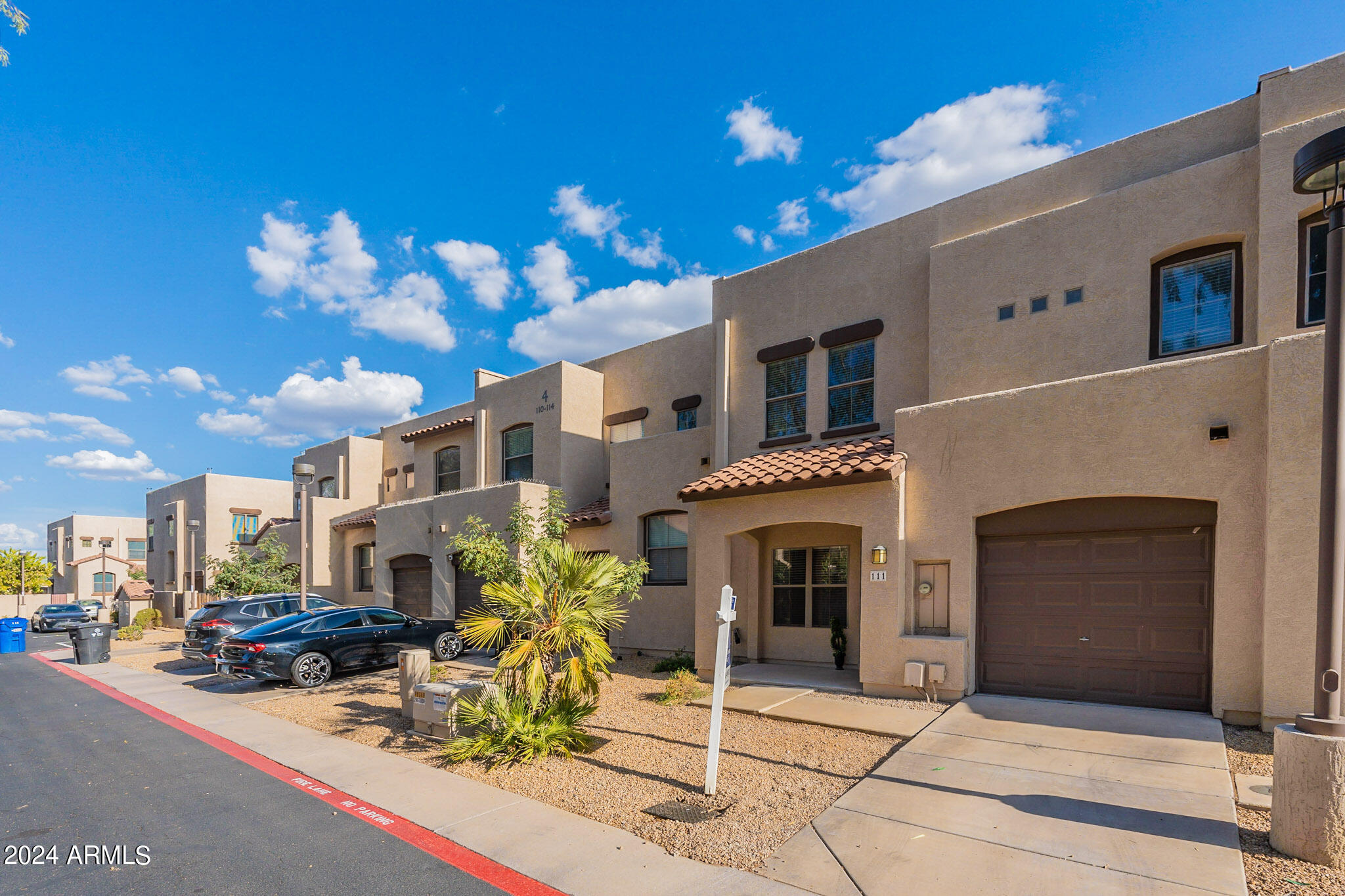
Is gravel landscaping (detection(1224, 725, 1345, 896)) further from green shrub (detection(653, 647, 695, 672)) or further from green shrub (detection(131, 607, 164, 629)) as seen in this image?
green shrub (detection(131, 607, 164, 629))

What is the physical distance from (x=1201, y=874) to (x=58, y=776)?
1118 cm

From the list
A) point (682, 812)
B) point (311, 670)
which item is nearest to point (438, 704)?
point (682, 812)

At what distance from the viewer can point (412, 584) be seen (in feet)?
67.1

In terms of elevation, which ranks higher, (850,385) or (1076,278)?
(1076,278)

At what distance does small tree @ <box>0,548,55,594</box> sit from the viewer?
42.7 m

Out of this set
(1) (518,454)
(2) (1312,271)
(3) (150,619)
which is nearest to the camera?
(2) (1312,271)

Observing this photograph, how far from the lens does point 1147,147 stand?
10.7 meters

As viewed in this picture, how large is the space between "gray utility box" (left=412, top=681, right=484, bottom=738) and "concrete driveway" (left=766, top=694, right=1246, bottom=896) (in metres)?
4.80

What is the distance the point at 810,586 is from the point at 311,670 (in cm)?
954

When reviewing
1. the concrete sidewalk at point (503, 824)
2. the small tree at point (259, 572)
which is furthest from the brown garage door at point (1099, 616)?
the small tree at point (259, 572)

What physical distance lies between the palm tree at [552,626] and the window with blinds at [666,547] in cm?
649

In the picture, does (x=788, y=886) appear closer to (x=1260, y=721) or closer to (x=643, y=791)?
(x=643, y=791)

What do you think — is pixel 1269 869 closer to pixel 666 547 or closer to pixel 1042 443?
pixel 1042 443

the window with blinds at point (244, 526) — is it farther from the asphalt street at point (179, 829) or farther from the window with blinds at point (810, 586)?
the window with blinds at point (810, 586)
